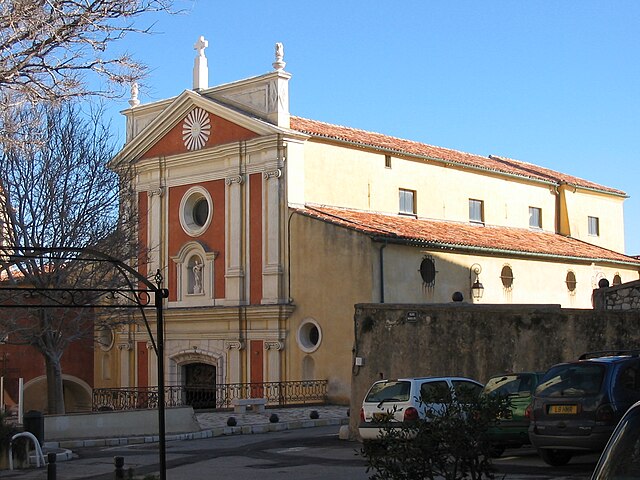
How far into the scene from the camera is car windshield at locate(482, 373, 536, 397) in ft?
54.0

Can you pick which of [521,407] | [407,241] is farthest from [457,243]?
[521,407]

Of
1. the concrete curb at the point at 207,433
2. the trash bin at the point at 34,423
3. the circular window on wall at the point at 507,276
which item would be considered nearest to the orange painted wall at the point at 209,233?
the circular window on wall at the point at 507,276

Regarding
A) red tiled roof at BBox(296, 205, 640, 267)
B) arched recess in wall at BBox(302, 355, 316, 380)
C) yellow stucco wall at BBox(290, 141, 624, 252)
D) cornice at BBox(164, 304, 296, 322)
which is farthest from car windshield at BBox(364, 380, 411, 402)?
yellow stucco wall at BBox(290, 141, 624, 252)

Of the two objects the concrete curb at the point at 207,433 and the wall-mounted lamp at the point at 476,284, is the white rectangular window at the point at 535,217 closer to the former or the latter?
the wall-mounted lamp at the point at 476,284

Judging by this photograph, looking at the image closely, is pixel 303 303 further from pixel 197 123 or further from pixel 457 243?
pixel 197 123

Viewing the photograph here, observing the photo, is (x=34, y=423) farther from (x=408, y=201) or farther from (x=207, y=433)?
(x=408, y=201)

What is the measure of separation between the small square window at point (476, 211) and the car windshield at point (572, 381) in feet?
89.6

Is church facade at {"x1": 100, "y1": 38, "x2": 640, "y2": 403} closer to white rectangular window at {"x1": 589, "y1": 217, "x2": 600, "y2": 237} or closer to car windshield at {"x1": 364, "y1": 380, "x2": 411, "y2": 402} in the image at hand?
white rectangular window at {"x1": 589, "y1": 217, "x2": 600, "y2": 237}

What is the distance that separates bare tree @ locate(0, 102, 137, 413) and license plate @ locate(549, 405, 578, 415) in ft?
55.2

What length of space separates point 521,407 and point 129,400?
22635mm

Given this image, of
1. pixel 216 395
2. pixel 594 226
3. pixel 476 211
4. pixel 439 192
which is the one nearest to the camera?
pixel 216 395

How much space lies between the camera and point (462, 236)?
3703cm

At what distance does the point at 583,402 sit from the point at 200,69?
28.0 metres

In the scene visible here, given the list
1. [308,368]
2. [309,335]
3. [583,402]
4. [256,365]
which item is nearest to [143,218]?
[256,365]
